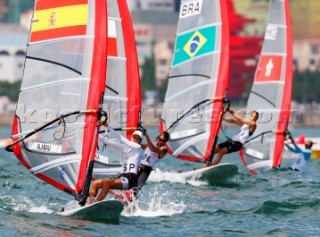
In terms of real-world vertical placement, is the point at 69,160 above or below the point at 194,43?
below

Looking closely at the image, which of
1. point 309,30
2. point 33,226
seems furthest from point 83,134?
point 309,30

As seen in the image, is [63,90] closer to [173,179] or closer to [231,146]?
[173,179]

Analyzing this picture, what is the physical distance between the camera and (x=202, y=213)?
17281mm

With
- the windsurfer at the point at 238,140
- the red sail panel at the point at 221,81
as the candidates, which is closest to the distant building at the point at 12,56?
the red sail panel at the point at 221,81

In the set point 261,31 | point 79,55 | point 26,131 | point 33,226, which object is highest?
point 261,31

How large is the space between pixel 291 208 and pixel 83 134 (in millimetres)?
4199

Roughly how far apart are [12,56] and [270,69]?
11207 cm

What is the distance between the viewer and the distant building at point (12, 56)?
13438cm

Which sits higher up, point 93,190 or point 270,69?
point 270,69

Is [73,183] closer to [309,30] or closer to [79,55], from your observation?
[79,55]

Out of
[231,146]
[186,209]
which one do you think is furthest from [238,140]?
[186,209]

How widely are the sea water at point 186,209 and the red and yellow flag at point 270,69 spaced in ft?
8.50

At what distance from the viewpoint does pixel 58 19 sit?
1634 cm

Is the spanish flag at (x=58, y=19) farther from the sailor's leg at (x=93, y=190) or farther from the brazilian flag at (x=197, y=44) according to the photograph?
the brazilian flag at (x=197, y=44)
